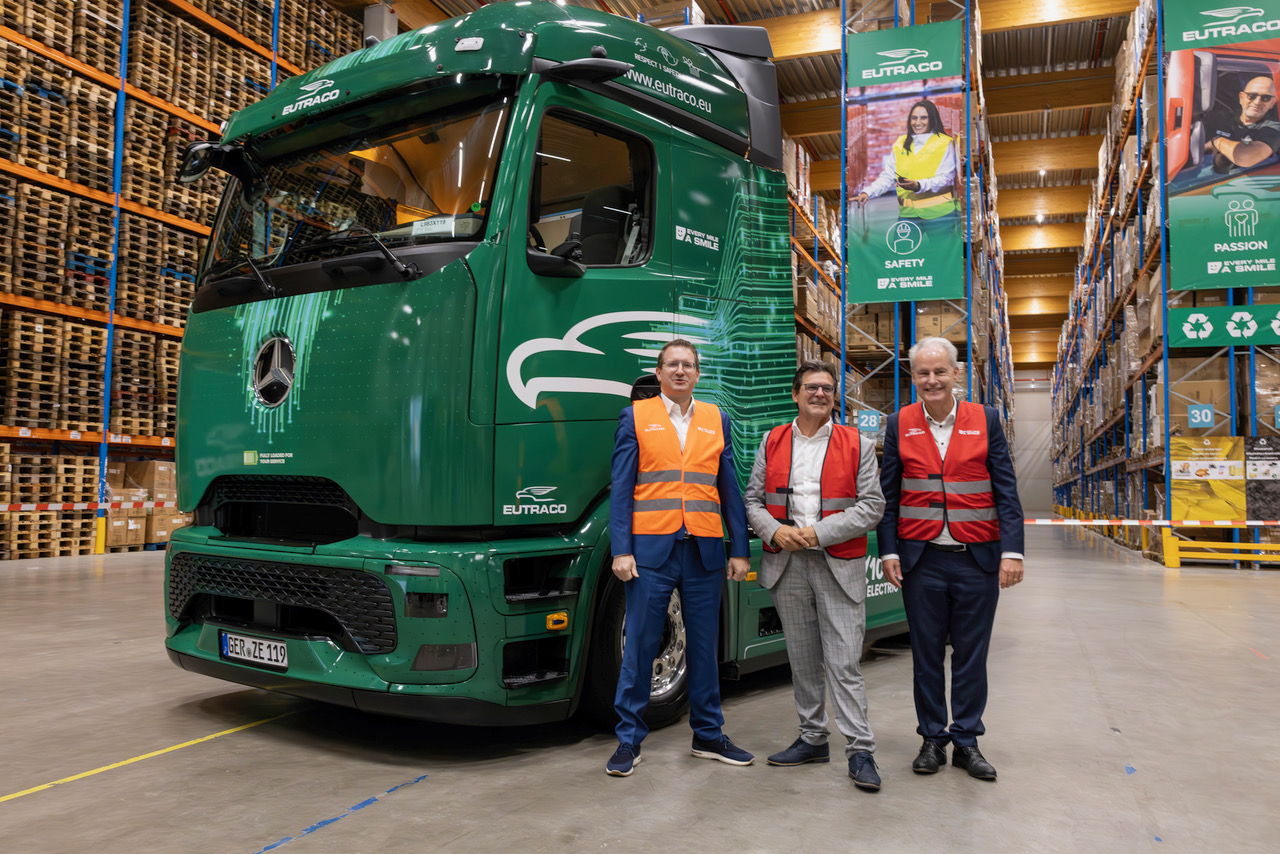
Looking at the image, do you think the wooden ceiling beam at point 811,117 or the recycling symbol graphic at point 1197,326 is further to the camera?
the wooden ceiling beam at point 811,117

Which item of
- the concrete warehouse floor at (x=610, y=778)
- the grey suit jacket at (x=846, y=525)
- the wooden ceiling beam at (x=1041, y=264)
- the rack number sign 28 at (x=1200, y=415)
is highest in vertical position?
the wooden ceiling beam at (x=1041, y=264)

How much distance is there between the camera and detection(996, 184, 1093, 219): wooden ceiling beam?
27.6m

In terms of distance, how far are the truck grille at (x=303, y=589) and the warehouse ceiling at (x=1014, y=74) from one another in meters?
12.1

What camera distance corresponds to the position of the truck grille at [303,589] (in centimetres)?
351

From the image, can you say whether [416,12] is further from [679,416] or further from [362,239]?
[679,416]

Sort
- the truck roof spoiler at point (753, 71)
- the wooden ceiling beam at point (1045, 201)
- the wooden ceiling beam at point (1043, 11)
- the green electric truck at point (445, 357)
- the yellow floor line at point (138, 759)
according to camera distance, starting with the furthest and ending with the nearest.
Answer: the wooden ceiling beam at point (1045, 201) → the wooden ceiling beam at point (1043, 11) → the truck roof spoiler at point (753, 71) → the green electric truck at point (445, 357) → the yellow floor line at point (138, 759)

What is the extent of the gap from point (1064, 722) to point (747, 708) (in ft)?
4.98

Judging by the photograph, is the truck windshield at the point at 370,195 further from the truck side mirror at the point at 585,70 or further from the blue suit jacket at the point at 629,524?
the blue suit jacket at the point at 629,524

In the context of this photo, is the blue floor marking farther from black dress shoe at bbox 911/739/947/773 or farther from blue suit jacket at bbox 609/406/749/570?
black dress shoe at bbox 911/739/947/773

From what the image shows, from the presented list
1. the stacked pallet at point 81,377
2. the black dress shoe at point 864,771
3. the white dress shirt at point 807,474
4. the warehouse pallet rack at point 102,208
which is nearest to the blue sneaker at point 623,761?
the black dress shoe at point 864,771

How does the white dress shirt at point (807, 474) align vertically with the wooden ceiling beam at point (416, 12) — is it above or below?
below

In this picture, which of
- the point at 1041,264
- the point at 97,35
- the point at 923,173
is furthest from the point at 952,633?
the point at 1041,264

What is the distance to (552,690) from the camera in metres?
3.71

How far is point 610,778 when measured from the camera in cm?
354
